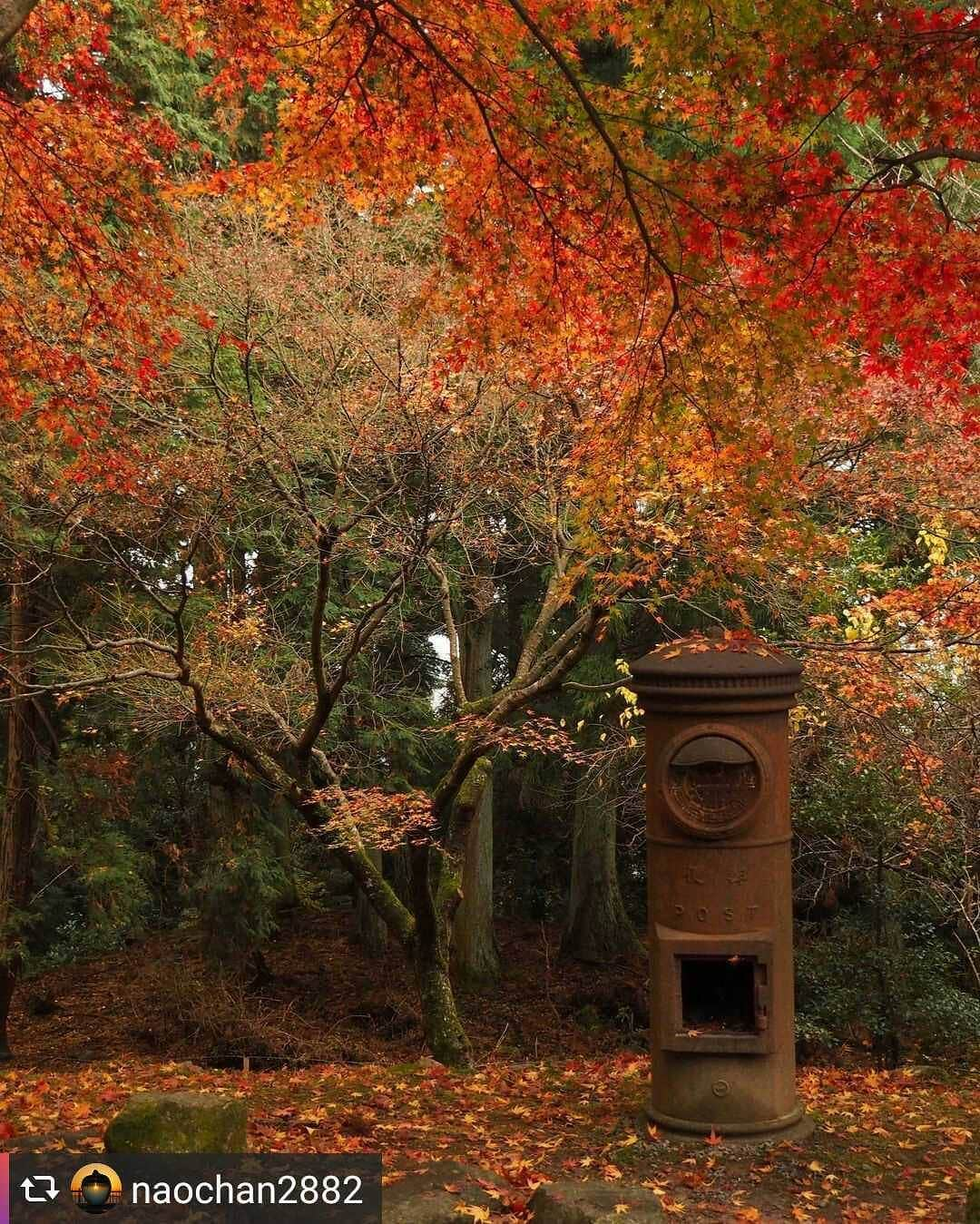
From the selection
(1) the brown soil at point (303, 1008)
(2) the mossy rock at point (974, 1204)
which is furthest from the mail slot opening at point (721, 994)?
(1) the brown soil at point (303, 1008)

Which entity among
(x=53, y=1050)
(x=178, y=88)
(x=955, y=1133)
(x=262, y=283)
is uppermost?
(x=178, y=88)

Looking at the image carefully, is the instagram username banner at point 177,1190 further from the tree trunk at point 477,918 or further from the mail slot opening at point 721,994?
the tree trunk at point 477,918

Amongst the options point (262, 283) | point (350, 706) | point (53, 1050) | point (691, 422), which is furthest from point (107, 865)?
point (691, 422)

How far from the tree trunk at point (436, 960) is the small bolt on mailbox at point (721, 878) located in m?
2.80

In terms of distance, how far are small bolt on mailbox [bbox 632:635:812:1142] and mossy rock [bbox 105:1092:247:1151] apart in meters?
2.26

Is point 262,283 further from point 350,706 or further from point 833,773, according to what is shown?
point 833,773

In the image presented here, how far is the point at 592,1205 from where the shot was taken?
12.7 feet

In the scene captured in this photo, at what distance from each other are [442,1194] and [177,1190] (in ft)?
3.26

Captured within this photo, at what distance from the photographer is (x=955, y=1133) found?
18.8 feet

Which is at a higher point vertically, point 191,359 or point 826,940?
point 191,359

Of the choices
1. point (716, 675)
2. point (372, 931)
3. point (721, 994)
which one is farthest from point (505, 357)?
point (372, 931)

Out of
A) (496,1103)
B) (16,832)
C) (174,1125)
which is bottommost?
(496,1103)

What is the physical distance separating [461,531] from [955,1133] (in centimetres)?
500

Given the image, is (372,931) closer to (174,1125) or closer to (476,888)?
(476,888)
